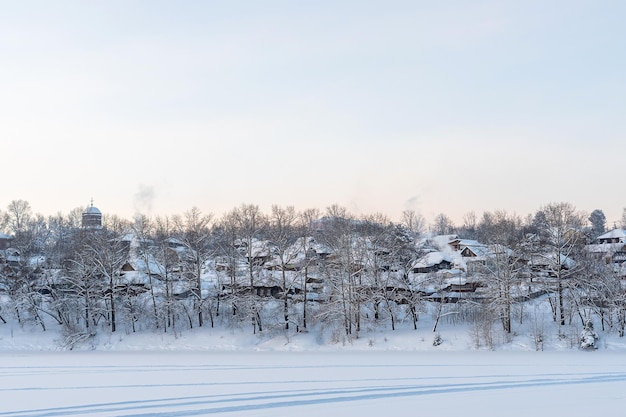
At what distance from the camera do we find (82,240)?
61625 millimetres

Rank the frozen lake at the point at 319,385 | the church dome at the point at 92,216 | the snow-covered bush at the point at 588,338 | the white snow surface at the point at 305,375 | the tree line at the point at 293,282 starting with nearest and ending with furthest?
the frozen lake at the point at 319,385, the white snow surface at the point at 305,375, the snow-covered bush at the point at 588,338, the tree line at the point at 293,282, the church dome at the point at 92,216

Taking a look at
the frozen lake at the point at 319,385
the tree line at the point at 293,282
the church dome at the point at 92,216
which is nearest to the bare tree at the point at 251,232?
the tree line at the point at 293,282

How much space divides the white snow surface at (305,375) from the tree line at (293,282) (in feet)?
6.36

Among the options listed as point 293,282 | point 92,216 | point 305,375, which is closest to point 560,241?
point 293,282

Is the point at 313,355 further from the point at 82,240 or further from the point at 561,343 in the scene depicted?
the point at 82,240

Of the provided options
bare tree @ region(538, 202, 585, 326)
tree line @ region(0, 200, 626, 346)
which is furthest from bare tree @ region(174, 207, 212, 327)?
bare tree @ region(538, 202, 585, 326)

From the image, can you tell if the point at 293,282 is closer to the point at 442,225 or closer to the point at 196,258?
the point at 196,258

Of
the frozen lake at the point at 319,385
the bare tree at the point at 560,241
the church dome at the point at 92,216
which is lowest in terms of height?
the frozen lake at the point at 319,385

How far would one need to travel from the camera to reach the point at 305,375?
30.3 metres

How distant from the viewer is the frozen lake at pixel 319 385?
2133 cm

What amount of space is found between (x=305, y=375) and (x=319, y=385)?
3.70m

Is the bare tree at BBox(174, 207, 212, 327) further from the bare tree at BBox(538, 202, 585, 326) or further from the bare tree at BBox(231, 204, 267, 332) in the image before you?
the bare tree at BBox(538, 202, 585, 326)

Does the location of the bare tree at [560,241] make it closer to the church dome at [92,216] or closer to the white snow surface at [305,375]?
the white snow surface at [305,375]

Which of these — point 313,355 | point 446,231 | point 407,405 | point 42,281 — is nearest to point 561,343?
point 313,355
